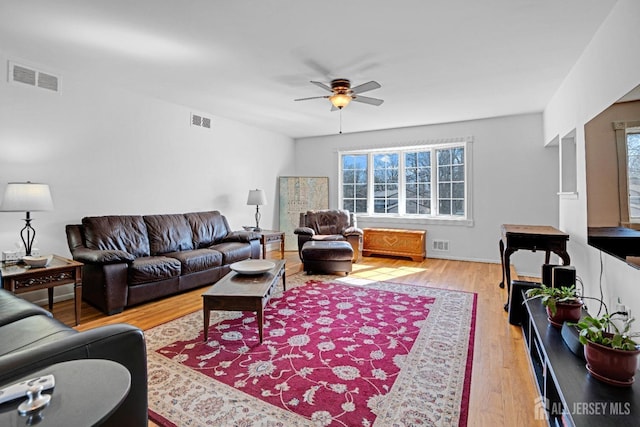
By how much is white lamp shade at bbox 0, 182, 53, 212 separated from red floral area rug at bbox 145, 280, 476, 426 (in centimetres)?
155

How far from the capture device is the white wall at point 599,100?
6.52 ft

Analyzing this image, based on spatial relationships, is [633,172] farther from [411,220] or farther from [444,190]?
[411,220]

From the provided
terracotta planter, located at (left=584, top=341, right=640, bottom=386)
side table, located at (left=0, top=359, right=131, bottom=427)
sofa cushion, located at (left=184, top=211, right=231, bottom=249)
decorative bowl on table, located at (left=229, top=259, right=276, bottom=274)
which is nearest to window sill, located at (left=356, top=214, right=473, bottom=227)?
sofa cushion, located at (left=184, top=211, right=231, bottom=249)

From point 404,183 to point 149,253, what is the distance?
15.1ft

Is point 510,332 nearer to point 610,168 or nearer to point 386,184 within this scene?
point 610,168

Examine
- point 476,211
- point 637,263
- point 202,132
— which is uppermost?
point 202,132

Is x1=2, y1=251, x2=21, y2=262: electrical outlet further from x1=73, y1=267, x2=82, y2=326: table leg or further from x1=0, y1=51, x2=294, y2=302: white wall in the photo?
x1=73, y1=267, x2=82, y2=326: table leg

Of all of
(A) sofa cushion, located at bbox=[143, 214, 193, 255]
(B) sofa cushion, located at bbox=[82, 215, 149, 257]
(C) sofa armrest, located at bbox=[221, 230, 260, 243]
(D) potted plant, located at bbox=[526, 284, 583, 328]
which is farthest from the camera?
(C) sofa armrest, located at bbox=[221, 230, 260, 243]

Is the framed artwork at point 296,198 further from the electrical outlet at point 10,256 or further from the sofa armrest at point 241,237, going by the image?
the electrical outlet at point 10,256

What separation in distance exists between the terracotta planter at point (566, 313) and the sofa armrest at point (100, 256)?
364 cm

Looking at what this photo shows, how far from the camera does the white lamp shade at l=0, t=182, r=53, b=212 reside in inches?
109

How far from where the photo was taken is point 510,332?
2.74m

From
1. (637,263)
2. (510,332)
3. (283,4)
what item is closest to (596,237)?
(637,263)

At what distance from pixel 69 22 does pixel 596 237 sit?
441 cm
